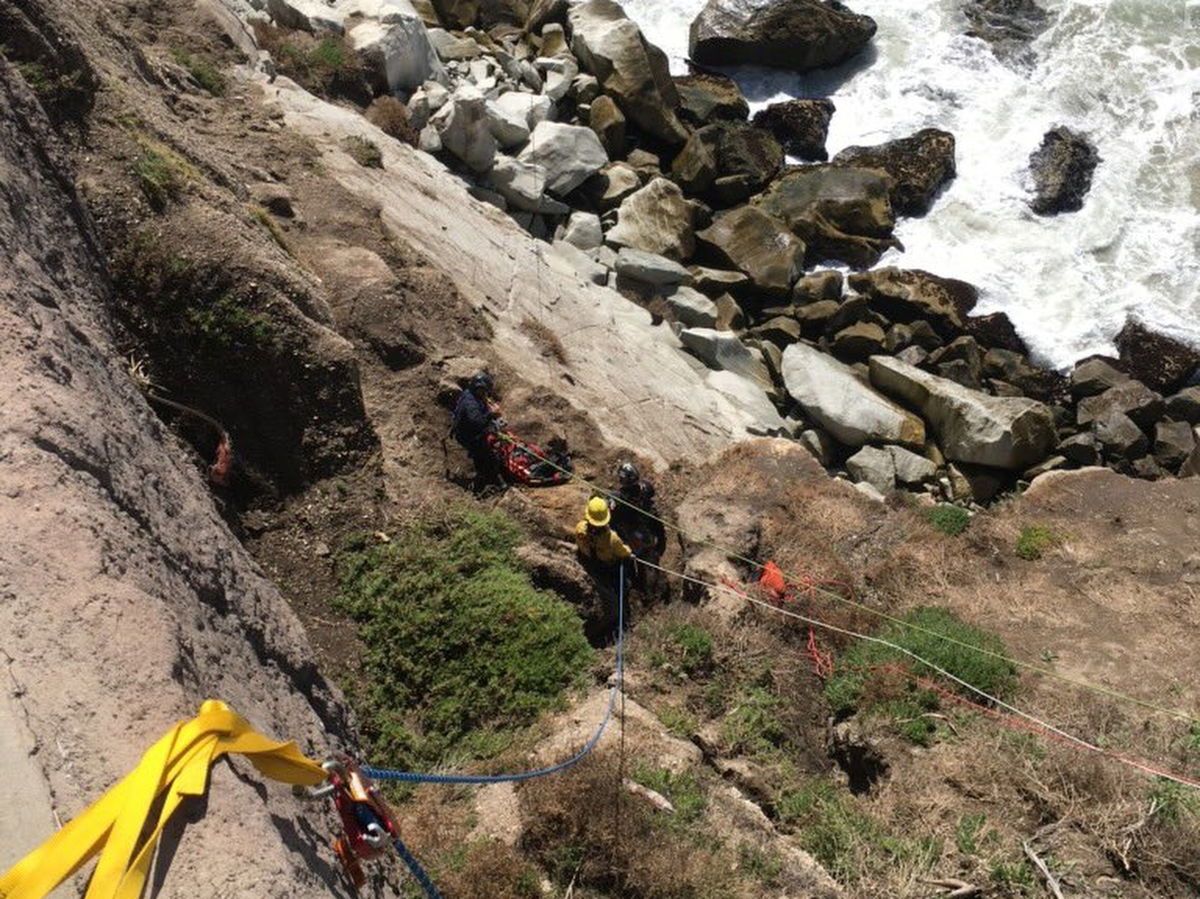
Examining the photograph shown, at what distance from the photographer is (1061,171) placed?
23031 mm

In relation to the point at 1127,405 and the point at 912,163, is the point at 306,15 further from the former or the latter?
the point at 1127,405

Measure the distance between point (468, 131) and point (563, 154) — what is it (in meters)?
2.31

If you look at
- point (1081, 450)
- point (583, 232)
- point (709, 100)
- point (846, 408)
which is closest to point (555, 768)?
point (846, 408)

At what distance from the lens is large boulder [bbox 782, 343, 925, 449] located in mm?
17953

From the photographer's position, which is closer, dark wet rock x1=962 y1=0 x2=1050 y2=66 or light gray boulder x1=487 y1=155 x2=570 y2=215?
light gray boulder x1=487 y1=155 x2=570 y2=215

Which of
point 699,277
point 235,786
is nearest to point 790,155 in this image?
point 699,277

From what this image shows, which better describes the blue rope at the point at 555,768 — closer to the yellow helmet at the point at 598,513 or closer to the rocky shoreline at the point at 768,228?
the yellow helmet at the point at 598,513

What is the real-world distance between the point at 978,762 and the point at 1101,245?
1726 cm

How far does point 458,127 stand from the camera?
59.6ft

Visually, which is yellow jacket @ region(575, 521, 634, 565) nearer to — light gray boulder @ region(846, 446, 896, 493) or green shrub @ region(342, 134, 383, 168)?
green shrub @ region(342, 134, 383, 168)

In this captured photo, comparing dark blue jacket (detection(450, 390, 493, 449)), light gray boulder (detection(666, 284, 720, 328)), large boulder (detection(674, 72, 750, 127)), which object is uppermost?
dark blue jacket (detection(450, 390, 493, 449))

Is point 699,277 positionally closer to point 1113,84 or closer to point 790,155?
point 790,155

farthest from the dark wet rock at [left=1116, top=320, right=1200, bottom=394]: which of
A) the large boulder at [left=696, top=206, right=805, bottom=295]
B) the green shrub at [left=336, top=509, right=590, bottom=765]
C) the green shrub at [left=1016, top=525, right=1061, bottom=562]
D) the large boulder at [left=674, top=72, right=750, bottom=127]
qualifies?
the green shrub at [left=336, top=509, right=590, bottom=765]

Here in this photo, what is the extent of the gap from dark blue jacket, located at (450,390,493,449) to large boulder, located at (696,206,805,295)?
1069 centimetres
